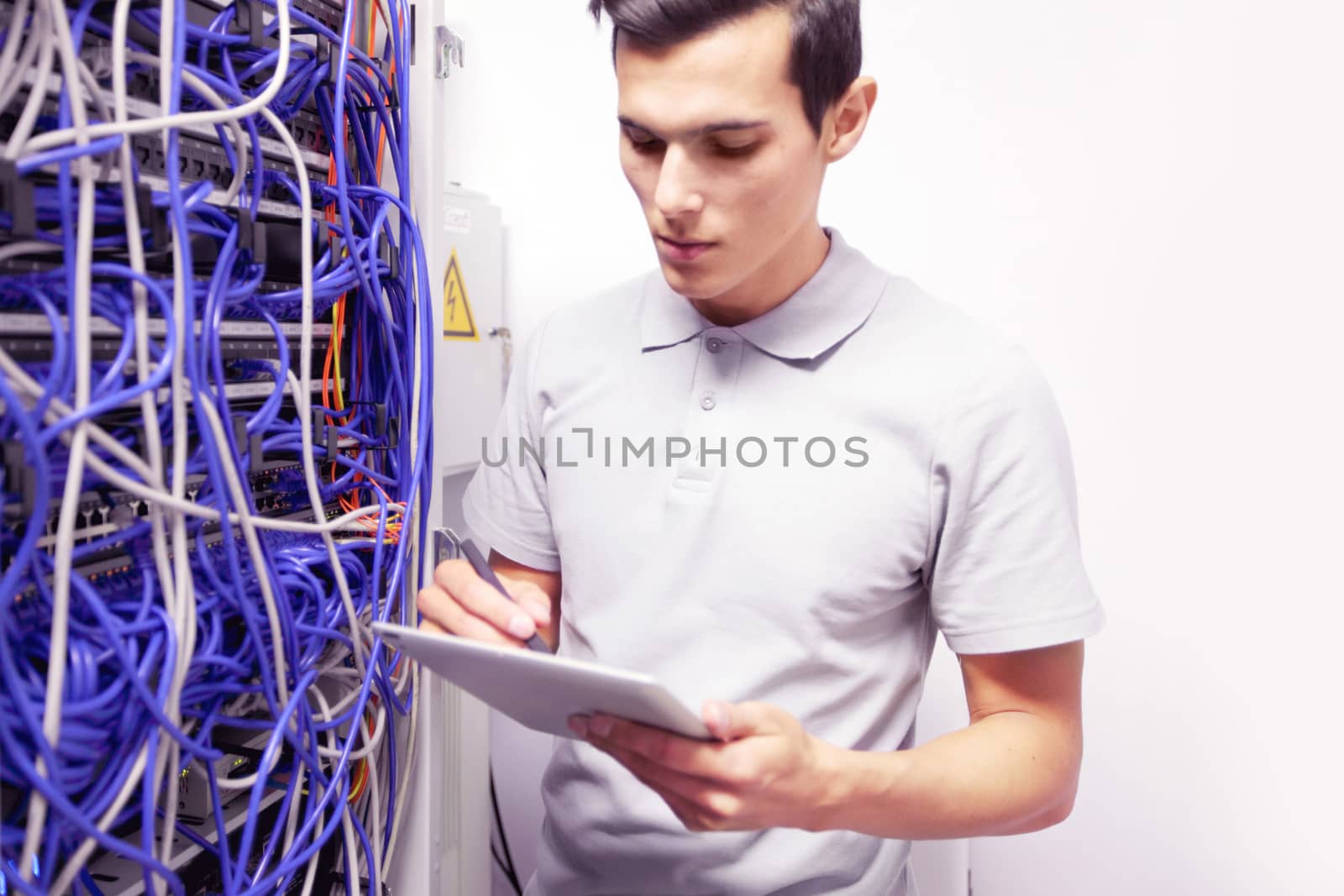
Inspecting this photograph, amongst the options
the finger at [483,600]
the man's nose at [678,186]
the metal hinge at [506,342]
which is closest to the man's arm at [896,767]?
the finger at [483,600]

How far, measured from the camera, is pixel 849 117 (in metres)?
0.89

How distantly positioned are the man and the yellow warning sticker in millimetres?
446

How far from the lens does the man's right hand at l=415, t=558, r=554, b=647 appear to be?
2.62 ft

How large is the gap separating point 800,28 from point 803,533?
0.45 m

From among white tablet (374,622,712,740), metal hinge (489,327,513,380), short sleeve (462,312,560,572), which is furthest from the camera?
metal hinge (489,327,513,380)

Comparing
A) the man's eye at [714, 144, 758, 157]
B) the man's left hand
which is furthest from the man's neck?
the man's left hand

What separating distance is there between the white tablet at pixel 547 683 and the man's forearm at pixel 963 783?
161 millimetres

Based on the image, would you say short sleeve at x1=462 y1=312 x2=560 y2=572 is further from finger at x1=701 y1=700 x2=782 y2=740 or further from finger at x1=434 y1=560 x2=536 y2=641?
finger at x1=701 y1=700 x2=782 y2=740

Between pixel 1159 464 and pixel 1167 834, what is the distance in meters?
0.60

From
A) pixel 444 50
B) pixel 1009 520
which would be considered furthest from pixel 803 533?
pixel 444 50

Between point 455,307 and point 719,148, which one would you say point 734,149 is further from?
point 455,307

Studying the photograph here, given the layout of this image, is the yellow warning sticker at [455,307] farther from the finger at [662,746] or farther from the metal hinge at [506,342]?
the finger at [662,746]

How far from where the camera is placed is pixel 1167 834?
147 cm

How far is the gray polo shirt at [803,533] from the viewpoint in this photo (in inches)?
32.4
